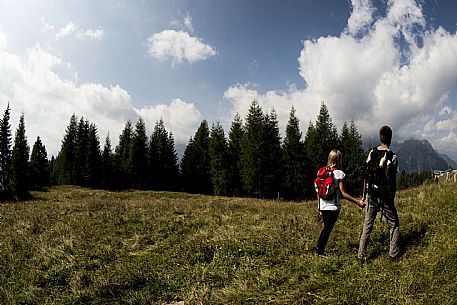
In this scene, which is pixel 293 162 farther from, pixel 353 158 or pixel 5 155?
pixel 5 155

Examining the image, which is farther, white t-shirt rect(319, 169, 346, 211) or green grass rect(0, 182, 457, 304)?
white t-shirt rect(319, 169, 346, 211)

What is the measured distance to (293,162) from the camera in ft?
162

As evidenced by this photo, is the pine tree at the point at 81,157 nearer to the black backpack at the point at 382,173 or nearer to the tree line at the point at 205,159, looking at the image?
the tree line at the point at 205,159

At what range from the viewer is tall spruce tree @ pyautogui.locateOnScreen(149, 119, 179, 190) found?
64812mm

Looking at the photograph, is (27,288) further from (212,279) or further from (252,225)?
(252,225)

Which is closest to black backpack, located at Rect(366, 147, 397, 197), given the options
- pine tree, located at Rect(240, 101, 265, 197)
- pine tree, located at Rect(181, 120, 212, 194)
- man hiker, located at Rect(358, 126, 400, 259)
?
man hiker, located at Rect(358, 126, 400, 259)

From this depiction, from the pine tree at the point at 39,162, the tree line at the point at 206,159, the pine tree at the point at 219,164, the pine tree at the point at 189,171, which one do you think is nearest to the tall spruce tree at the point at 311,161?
the tree line at the point at 206,159

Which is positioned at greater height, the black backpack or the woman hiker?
the black backpack

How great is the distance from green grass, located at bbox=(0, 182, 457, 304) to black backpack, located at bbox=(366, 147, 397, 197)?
1.39 m

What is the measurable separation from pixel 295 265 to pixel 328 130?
4541cm

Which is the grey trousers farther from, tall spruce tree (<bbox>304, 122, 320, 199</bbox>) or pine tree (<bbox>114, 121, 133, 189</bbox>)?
pine tree (<bbox>114, 121, 133, 189</bbox>)

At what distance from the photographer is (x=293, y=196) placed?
173 ft

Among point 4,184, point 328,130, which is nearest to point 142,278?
point 328,130

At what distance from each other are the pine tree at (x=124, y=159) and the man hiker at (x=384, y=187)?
197 ft
